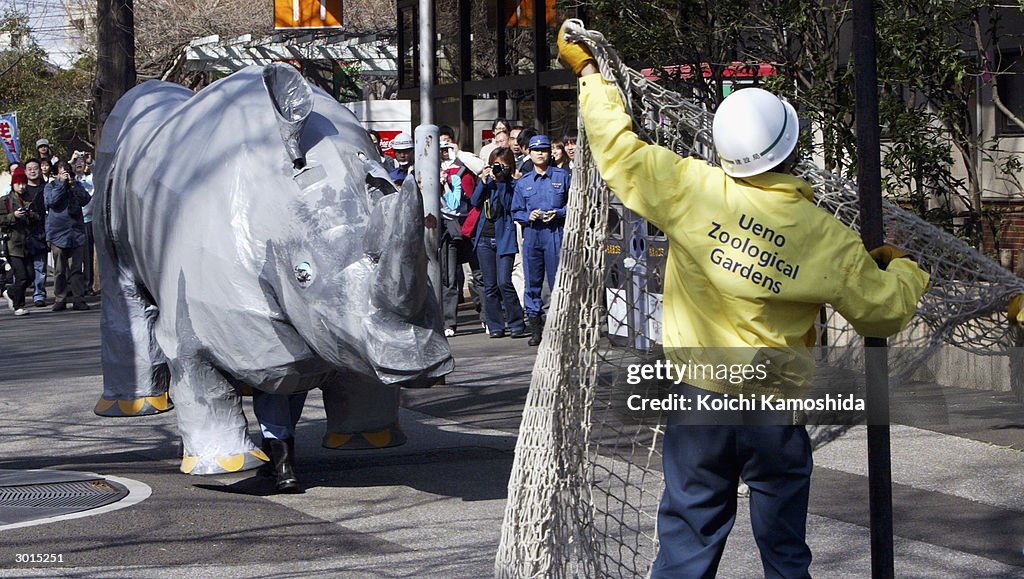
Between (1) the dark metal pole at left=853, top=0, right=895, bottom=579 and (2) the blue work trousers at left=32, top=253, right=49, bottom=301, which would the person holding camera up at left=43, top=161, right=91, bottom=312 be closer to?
(2) the blue work trousers at left=32, top=253, right=49, bottom=301

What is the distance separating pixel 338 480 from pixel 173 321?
1297mm

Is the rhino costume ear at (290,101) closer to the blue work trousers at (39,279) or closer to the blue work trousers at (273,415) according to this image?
the blue work trousers at (273,415)

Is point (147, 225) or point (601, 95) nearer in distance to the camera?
point (601, 95)

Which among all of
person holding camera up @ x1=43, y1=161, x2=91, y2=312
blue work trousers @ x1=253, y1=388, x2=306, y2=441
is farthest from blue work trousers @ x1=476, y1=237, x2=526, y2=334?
blue work trousers @ x1=253, y1=388, x2=306, y2=441

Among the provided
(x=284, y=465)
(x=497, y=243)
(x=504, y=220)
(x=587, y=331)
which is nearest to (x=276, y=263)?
(x=284, y=465)

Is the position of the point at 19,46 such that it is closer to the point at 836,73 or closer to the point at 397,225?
the point at 836,73

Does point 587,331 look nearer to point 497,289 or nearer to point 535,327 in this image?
point 535,327

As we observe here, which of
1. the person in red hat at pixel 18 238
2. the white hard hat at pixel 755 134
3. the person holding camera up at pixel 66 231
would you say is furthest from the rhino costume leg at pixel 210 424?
the person in red hat at pixel 18 238

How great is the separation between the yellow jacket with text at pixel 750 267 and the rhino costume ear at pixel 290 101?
305 centimetres

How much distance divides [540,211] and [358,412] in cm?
509

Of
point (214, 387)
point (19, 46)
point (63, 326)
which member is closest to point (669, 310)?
point (214, 387)

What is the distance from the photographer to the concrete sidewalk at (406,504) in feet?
19.9

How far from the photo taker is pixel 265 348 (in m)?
7.09

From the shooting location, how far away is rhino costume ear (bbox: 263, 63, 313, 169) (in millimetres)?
7125
